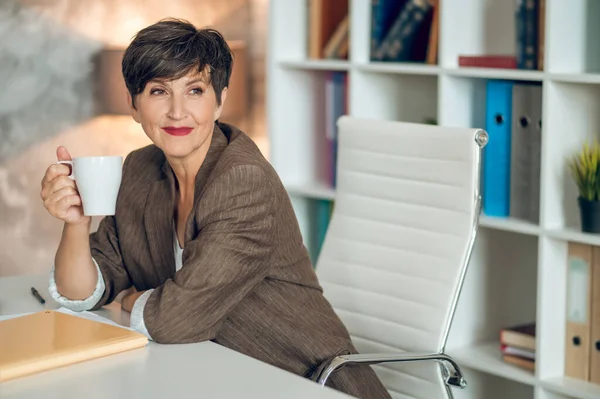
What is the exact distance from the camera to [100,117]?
3.82 m

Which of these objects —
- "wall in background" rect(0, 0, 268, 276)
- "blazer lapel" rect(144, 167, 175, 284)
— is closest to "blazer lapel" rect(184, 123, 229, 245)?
"blazer lapel" rect(144, 167, 175, 284)

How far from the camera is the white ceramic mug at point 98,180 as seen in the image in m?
1.63

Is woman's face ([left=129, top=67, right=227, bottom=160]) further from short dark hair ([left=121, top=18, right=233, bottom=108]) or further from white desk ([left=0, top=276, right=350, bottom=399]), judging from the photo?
white desk ([left=0, top=276, right=350, bottom=399])

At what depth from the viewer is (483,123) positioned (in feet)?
8.91

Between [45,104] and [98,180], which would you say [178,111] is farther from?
[45,104]

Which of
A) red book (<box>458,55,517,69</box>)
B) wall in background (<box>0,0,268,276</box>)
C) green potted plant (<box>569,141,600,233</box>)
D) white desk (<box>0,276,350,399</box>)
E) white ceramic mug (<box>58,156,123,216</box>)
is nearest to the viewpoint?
white desk (<box>0,276,350,399</box>)

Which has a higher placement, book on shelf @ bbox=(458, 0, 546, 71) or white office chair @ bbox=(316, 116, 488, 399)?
book on shelf @ bbox=(458, 0, 546, 71)

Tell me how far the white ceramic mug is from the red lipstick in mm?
206

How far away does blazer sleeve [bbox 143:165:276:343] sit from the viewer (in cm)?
164

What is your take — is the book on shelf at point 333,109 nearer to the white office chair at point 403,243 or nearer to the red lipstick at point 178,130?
the white office chair at point 403,243

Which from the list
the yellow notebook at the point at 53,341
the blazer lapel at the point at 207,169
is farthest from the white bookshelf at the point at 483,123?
the yellow notebook at the point at 53,341

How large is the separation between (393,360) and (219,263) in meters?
0.44

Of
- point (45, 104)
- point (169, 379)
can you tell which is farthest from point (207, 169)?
point (45, 104)

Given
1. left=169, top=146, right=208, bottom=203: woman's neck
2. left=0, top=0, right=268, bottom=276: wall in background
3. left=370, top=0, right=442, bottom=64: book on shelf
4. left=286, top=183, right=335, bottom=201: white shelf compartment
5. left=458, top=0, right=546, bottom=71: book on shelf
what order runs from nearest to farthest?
left=169, top=146, right=208, bottom=203: woman's neck, left=458, top=0, right=546, bottom=71: book on shelf, left=370, top=0, right=442, bottom=64: book on shelf, left=286, top=183, right=335, bottom=201: white shelf compartment, left=0, top=0, right=268, bottom=276: wall in background
